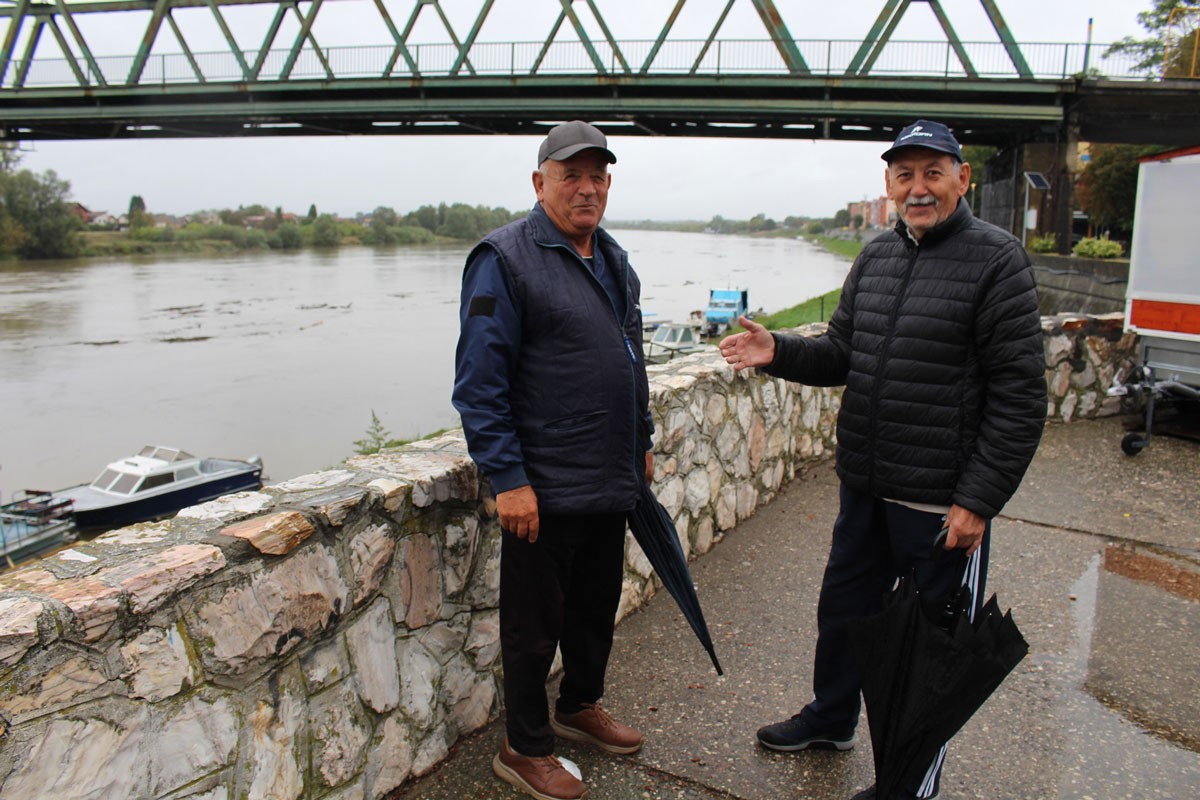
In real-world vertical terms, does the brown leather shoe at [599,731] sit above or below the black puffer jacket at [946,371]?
below

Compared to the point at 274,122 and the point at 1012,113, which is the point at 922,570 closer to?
the point at 1012,113

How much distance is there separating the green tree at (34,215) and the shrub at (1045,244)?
6113 cm

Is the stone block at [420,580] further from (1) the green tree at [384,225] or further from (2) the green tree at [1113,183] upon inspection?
(1) the green tree at [384,225]

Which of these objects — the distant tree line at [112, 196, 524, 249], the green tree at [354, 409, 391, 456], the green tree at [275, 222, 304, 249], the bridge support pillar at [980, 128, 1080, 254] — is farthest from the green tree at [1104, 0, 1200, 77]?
the green tree at [275, 222, 304, 249]

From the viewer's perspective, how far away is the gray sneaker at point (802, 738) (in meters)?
2.74

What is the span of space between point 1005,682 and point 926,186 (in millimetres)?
1878

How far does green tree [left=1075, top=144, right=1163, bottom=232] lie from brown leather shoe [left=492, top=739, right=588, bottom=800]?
32873 mm

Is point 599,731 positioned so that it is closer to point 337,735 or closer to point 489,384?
point 337,735

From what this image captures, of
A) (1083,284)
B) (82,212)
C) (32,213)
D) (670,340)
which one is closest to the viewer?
(1083,284)

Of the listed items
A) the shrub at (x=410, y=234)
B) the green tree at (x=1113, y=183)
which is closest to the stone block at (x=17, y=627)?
the green tree at (x=1113, y=183)

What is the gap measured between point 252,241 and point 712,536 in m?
91.3

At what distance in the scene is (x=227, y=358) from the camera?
3325cm

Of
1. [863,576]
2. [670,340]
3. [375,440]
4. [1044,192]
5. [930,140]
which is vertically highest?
[1044,192]

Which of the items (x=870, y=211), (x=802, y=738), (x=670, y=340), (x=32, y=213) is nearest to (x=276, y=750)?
(x=802, y=738)
